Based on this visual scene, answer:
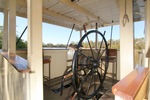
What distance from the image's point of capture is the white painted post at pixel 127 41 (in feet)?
5.58

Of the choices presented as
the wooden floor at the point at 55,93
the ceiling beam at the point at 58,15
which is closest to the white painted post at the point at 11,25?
the ceiling beam at the point at 58,15

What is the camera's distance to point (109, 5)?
332 centimetres

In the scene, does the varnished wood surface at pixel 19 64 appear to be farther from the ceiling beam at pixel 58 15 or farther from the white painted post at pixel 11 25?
the ceiling beam at pixel 58 15

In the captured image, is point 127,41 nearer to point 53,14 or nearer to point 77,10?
point 77,10

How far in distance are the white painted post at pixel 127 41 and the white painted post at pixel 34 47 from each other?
3.62 feet

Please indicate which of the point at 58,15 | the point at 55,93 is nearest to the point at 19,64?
the point at 55,93

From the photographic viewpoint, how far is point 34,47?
1.36m

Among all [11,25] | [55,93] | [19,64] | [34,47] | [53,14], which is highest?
[53,14]

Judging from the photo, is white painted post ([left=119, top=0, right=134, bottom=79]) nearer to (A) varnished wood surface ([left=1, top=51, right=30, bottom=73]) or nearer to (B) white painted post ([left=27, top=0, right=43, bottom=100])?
(B) white painted post ([left=27, top=0, right=43, bottom=100])

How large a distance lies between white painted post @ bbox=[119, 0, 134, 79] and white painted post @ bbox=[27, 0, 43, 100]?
1.10 m

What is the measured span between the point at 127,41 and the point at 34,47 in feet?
3.92

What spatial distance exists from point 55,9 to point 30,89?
2558 mm

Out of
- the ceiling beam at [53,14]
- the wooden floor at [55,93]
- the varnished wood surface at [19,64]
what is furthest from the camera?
the ceiling beam at [53,14]

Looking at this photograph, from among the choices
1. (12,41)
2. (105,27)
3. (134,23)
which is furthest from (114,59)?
(12,41)
